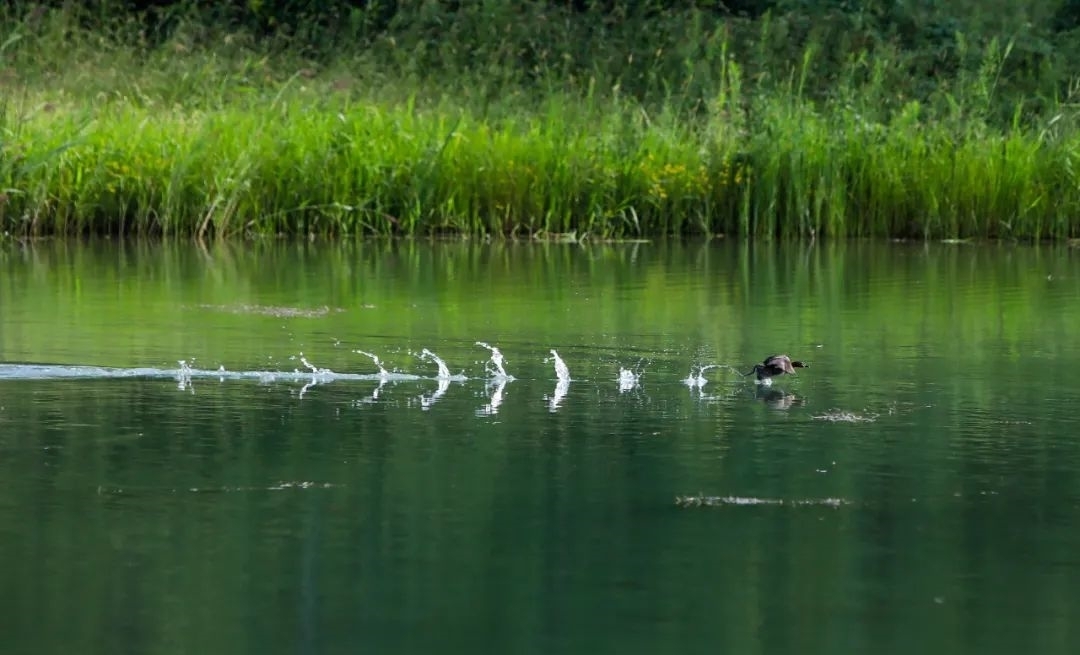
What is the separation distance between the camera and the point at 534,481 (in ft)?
15.8

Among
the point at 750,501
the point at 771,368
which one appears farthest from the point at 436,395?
the point at 750,501

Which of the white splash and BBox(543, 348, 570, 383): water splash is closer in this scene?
the white splash

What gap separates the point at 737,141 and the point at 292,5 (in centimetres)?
1061

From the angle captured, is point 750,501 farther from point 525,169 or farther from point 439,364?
point 525,169

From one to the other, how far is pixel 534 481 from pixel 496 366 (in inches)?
86.6

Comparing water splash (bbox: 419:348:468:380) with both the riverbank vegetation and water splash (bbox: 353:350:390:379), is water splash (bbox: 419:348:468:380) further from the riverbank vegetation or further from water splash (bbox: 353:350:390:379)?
the riverbank vegetation

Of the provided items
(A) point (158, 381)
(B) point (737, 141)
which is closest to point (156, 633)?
(A) point (158, 381)

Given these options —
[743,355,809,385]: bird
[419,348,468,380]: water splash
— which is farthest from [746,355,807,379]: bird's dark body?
[419,348,468,380]: water splash

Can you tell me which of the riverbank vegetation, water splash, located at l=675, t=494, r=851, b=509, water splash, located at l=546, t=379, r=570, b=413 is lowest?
water splash, located at l=675, t=494, r=851, b=509

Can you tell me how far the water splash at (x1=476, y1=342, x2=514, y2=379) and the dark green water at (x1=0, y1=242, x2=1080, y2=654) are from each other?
57mm

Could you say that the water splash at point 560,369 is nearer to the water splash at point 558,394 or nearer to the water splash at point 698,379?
the water splash at point 558,394

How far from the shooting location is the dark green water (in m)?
3.56

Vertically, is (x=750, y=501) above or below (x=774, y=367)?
below

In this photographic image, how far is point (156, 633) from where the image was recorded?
3.45m
